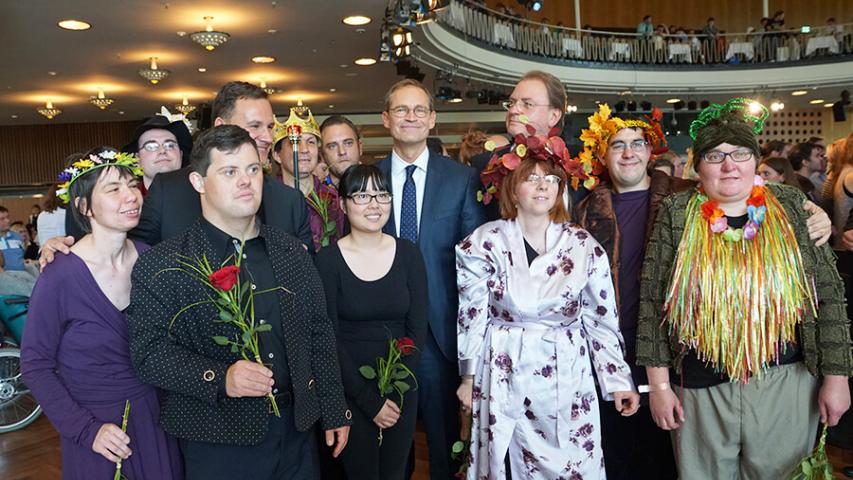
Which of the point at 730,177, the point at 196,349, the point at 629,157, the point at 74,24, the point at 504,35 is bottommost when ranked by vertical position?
the point at 196,349

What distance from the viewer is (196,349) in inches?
82.0

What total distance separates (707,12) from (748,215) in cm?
2316

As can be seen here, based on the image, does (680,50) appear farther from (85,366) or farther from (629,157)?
(85,366)

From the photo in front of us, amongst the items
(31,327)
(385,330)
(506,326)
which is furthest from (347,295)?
(31,327)

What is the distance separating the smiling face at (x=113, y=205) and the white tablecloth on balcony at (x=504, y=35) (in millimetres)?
12185

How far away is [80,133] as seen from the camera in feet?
58.5

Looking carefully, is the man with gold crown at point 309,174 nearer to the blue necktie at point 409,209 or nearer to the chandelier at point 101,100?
the blue necktie at point 409,209

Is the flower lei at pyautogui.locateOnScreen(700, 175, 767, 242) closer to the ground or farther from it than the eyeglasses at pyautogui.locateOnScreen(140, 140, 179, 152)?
closer to the ground

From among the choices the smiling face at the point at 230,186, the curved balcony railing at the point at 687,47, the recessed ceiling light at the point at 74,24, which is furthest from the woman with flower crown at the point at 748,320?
the curved balcony railing at the point at 687,47

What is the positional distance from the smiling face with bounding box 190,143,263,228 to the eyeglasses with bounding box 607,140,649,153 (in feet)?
4.86

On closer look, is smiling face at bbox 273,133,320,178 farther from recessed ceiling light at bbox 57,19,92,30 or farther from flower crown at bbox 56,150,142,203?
recessed ceiling light at bbox 57,19,92,30

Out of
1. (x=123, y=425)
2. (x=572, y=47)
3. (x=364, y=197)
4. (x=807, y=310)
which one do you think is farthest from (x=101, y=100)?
(x=807, y=310)

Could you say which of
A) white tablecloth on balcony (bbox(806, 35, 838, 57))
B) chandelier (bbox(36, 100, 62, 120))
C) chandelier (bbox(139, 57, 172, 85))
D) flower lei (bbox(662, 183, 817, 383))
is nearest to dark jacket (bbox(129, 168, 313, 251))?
flower lei (bbox(662, 183, 817, 383))

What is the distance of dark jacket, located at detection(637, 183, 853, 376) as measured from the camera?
2.33 metres
